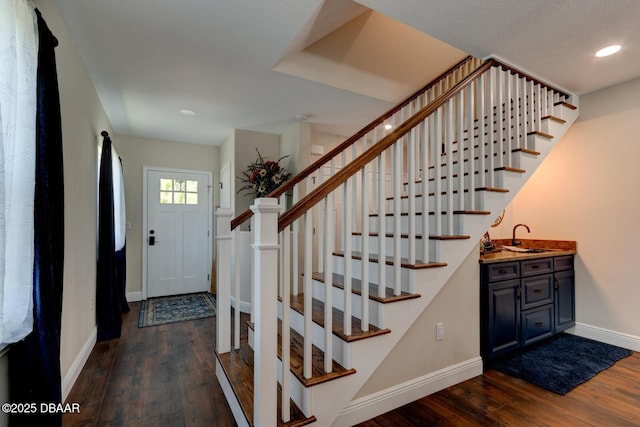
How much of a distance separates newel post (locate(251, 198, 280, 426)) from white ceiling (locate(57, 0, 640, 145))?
1355 millimetres

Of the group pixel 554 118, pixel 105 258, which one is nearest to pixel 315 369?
pixel 105 258

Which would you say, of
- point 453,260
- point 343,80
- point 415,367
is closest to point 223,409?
point 415,367

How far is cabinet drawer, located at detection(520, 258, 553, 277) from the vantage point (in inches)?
104

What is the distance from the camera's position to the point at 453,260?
208 centimetres

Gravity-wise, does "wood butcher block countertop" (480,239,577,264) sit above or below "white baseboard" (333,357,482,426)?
above

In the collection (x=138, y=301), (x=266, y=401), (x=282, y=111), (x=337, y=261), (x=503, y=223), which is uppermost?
(x=282, y=111)

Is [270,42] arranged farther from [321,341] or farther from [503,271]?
[503,271]

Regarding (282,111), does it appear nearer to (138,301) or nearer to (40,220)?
(40,220)

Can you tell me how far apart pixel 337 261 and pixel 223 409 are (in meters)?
1.34

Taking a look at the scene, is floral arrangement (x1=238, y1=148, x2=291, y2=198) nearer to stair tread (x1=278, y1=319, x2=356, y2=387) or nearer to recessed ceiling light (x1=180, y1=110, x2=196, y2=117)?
recessed ceiling light (x1=180, y1=110, x2=196, y2=117)

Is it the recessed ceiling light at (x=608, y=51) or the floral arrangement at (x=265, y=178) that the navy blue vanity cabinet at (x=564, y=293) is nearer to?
the recessed ceiling light at (x=608, y=51)

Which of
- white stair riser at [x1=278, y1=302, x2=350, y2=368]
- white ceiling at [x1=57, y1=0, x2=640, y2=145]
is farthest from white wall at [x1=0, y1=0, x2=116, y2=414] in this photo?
white stair riser at [x1=278, y1=302, x2=350, y2=368]

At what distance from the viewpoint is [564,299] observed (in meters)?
3.04

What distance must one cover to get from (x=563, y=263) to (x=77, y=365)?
4388 mm
